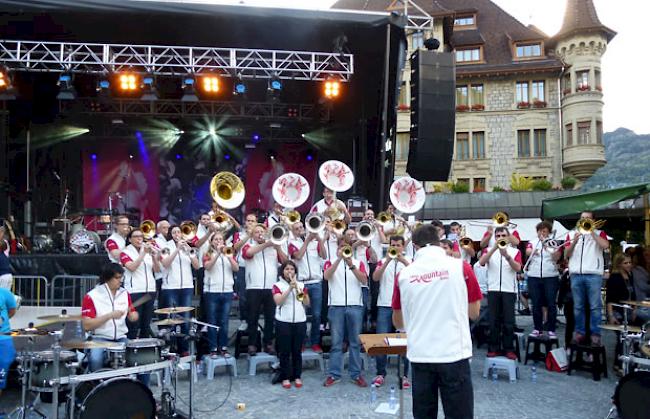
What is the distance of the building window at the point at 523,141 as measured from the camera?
29.9m

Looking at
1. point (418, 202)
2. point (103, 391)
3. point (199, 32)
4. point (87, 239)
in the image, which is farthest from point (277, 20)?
point (103, 391)

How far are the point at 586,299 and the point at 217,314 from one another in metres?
5.24

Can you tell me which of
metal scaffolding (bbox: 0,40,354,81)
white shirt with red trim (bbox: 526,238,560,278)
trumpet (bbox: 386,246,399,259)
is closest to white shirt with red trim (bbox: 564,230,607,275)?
white shirt with red trim (bbox: 526,238,560,278)

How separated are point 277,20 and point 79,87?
24.6 ft

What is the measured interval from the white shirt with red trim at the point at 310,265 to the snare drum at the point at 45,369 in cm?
359

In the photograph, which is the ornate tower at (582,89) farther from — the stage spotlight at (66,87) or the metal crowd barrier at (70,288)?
the metal crowd barrier at (70,288)

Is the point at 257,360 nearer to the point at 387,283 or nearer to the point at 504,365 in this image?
the point at 387,283

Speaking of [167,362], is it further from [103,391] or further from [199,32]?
[199,32]

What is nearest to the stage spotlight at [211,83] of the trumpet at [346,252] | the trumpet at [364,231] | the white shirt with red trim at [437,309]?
the trumpet at [364,231]

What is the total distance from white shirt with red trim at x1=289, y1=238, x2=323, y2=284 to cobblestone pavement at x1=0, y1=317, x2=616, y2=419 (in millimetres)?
1306

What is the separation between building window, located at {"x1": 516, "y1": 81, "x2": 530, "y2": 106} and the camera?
29.8 m

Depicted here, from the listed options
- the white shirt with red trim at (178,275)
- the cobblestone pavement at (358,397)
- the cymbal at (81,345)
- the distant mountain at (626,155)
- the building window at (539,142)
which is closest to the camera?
the cymbal at (81,345)

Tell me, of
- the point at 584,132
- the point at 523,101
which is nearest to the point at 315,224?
the point at 523,101

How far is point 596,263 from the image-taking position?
747 centimetres
